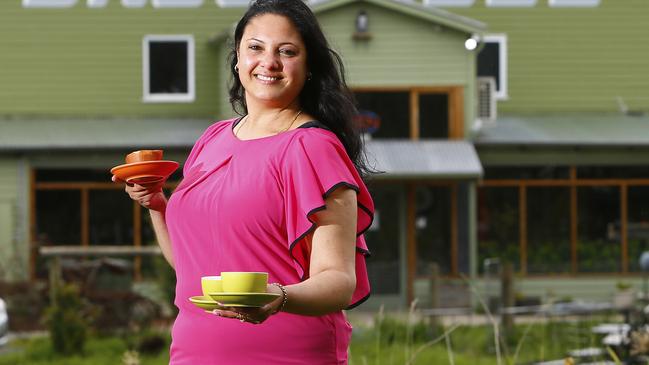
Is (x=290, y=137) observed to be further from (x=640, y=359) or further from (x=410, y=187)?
(x=410, y=187)

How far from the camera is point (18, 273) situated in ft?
70.5

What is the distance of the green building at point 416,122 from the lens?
22.9 meters

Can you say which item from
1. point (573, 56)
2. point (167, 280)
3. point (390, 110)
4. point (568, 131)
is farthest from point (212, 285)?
point (573, 56)

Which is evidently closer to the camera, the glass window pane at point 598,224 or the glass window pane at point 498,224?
the glass window pane at point 498,224

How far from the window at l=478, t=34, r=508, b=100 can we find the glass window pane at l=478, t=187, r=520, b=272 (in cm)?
201

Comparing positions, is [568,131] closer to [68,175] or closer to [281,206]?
[68,175]

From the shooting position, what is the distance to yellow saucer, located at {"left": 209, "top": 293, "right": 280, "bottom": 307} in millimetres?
2693

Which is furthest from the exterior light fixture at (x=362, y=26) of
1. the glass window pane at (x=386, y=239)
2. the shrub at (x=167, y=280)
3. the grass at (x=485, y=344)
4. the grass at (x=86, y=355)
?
the grass at (x=86, y=355)

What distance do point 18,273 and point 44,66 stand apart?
4.66 m

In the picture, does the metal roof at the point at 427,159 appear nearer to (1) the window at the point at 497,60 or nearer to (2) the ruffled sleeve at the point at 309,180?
(1) the window at the point at 497,60

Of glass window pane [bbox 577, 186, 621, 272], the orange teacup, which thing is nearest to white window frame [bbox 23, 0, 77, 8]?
glass window pane [bbox 577, 186, 621, 272]

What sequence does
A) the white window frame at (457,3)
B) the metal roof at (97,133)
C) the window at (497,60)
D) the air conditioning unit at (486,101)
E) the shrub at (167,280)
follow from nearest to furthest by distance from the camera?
the shrub at (167,280)
the metal roof at (97,133)
the air conditioning unit at (486,101)
the window at (497,60)
the white window frame at (457,3)

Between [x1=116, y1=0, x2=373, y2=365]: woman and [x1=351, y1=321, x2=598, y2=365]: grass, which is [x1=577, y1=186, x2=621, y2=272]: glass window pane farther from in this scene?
[x1=116, y1=0, x2=373, y2=365]: woman

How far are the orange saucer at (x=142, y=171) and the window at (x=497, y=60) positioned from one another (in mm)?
22065
